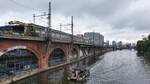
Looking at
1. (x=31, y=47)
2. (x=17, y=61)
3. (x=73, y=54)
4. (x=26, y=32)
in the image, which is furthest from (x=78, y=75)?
(x=73, y=54)

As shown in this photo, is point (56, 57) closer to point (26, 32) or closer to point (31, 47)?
point (31, 47)

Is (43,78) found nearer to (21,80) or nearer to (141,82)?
(21,80)

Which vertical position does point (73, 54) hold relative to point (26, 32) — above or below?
below

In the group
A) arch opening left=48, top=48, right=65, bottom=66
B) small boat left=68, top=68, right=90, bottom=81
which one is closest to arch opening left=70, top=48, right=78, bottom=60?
arch opening left=48, top=48, right=65, bottom=66

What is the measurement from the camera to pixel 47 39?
5447 cm

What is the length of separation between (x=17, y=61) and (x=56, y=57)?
2586 cm

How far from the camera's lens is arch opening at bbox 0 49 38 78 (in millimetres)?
39062

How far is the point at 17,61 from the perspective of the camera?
144 ft

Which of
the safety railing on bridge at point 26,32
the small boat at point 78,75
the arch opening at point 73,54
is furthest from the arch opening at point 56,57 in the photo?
the small boat at point 78,75

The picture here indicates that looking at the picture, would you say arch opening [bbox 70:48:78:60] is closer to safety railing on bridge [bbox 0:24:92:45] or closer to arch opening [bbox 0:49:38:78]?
safety railing on bridge [bbox 0:24:92:45]

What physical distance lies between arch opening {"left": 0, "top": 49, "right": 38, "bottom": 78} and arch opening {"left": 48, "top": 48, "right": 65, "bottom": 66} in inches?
436

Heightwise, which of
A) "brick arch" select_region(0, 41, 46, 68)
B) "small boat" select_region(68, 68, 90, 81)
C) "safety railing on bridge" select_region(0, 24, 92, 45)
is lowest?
"small boat" select_region(68, 68, 90, 81)

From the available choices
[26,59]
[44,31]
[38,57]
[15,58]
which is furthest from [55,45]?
[15,58]

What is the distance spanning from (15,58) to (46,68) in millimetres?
14113
